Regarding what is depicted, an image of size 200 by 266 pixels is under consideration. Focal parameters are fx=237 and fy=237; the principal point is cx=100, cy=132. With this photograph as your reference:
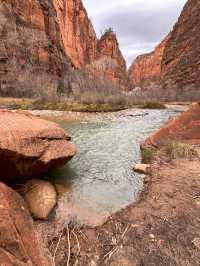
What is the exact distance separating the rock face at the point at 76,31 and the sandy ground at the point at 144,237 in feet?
294

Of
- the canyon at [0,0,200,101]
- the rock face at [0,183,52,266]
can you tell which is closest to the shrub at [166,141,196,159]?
the rock face at [0,183,52,266]

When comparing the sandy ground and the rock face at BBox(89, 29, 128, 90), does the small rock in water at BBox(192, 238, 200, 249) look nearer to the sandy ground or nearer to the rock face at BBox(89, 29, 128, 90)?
the sandy ground

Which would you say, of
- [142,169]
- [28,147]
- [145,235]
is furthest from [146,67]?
[145,235]

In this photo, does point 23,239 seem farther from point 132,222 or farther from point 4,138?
point 4,138

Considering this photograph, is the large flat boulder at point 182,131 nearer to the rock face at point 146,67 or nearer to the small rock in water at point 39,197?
the small rock in water at point 39,197

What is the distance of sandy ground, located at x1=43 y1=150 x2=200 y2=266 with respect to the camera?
3.29 metres

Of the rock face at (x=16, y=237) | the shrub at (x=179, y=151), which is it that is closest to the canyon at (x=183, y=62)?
the shrub at (x=179, y=151)

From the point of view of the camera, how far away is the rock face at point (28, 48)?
48562mm

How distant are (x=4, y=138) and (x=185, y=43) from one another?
72.4 meters

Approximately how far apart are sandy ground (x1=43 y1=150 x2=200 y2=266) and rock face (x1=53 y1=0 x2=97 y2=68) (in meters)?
89.7

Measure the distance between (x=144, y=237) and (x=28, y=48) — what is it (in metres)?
59.0

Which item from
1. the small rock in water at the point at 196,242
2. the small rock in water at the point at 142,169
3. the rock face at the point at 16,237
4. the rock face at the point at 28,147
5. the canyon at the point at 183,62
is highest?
the canyon at the point at 183,62

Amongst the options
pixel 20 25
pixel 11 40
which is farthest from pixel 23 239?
pixel 20 25

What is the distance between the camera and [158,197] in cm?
510
